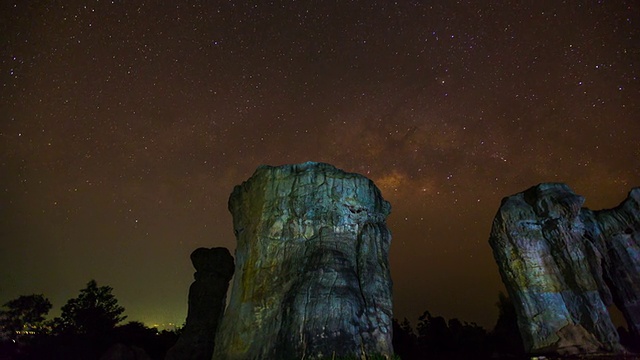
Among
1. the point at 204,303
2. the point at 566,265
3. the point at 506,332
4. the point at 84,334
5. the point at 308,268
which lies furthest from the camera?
the point at 506,332

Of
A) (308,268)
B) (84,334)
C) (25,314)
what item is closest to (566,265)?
(308,268)

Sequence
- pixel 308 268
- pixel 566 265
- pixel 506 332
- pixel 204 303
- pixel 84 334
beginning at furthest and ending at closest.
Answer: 1. pixel 506 332
2. pixel 84 334
3. pixel 204 303
4. pixel 566 265
5. pixel 308 268

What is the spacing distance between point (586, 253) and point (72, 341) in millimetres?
48025

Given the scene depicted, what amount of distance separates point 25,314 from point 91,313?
7.02 metres

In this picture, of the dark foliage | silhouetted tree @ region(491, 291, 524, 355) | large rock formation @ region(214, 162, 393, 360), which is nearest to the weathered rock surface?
large rock formation @ region(214, 162, 393, 360)

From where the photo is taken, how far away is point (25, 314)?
1986 inches

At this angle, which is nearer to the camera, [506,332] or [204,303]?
[204,303]

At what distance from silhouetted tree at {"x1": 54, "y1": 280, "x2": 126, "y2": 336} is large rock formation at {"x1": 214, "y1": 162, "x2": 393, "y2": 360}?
31628 mm

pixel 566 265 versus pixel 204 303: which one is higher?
pixel 204 303

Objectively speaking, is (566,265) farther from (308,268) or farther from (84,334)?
(84,334)

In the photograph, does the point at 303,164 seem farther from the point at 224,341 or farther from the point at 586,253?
the point at 586,253

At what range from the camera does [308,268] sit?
24688 millimetres

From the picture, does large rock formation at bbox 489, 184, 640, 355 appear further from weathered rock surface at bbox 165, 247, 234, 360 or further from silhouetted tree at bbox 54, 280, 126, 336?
silhouetted tree at bbox 54, 280, 126, 336

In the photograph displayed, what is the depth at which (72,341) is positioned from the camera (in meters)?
44.4
